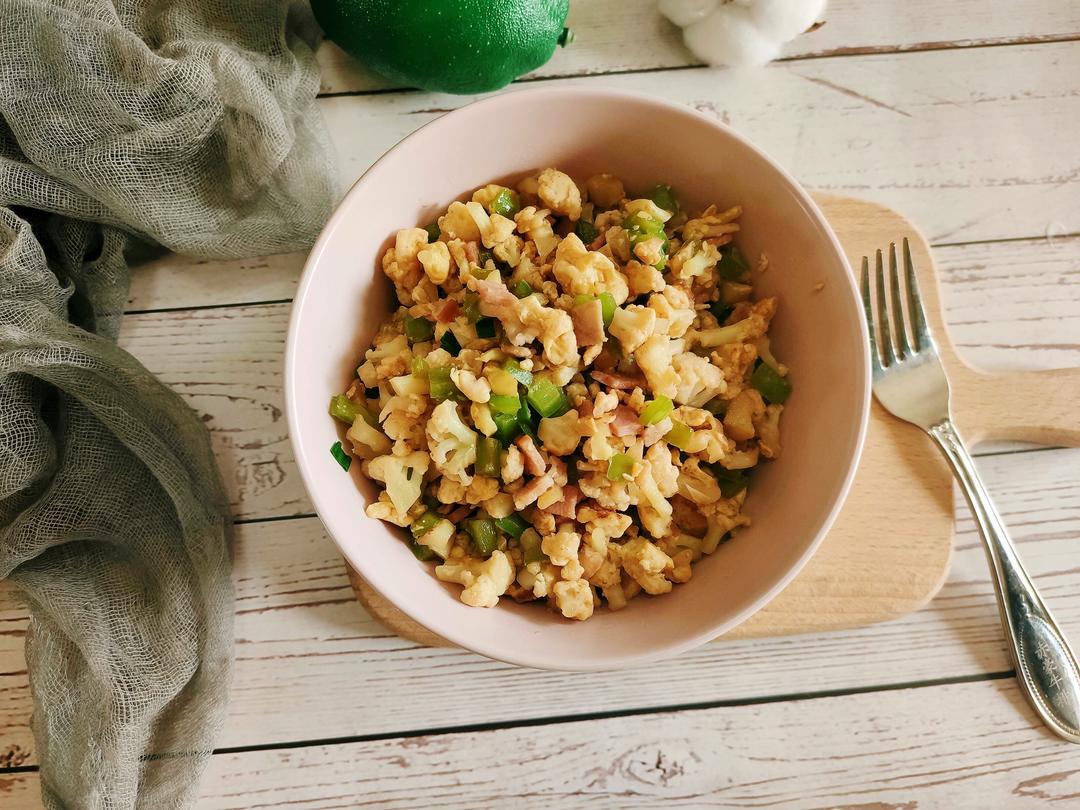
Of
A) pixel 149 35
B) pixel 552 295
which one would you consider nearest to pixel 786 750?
pixel 552 295

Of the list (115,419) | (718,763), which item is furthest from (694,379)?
(115,419)

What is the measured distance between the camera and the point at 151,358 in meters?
1.48

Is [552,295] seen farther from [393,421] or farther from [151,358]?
[151,358]

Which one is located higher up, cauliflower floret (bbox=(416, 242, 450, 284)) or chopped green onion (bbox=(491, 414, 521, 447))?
cauliflower floret (bbox=(416, 242, 450, 284))

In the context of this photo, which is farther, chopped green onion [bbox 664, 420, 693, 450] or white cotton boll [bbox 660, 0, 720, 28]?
white cotton boll [bbox 660, 0, 720, 28]

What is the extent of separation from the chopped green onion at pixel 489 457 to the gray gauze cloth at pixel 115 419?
0.52 m

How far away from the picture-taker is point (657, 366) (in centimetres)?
110

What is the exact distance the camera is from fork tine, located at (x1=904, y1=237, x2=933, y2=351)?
136cm

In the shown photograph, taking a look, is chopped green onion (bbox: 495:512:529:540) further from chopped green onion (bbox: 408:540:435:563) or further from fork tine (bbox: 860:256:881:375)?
fork tine (bbox: 860:256:881:375)

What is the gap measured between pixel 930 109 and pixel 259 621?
159 centimetres

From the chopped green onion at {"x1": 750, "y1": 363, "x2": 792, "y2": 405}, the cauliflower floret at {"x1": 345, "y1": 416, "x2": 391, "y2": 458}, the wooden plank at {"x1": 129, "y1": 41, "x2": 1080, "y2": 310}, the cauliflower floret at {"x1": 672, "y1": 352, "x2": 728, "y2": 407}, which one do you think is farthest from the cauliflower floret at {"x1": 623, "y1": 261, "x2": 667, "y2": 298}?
the wooden plank at {"x1": 129, "y1": 41, "x2": 1080, "y2": 310}

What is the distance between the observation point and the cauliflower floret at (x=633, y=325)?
43.1 inches

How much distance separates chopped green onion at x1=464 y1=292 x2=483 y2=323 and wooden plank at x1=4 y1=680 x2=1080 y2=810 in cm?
70

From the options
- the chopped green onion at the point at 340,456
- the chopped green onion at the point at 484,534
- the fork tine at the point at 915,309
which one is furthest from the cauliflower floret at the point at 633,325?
the fork tine at the point at 915,309
